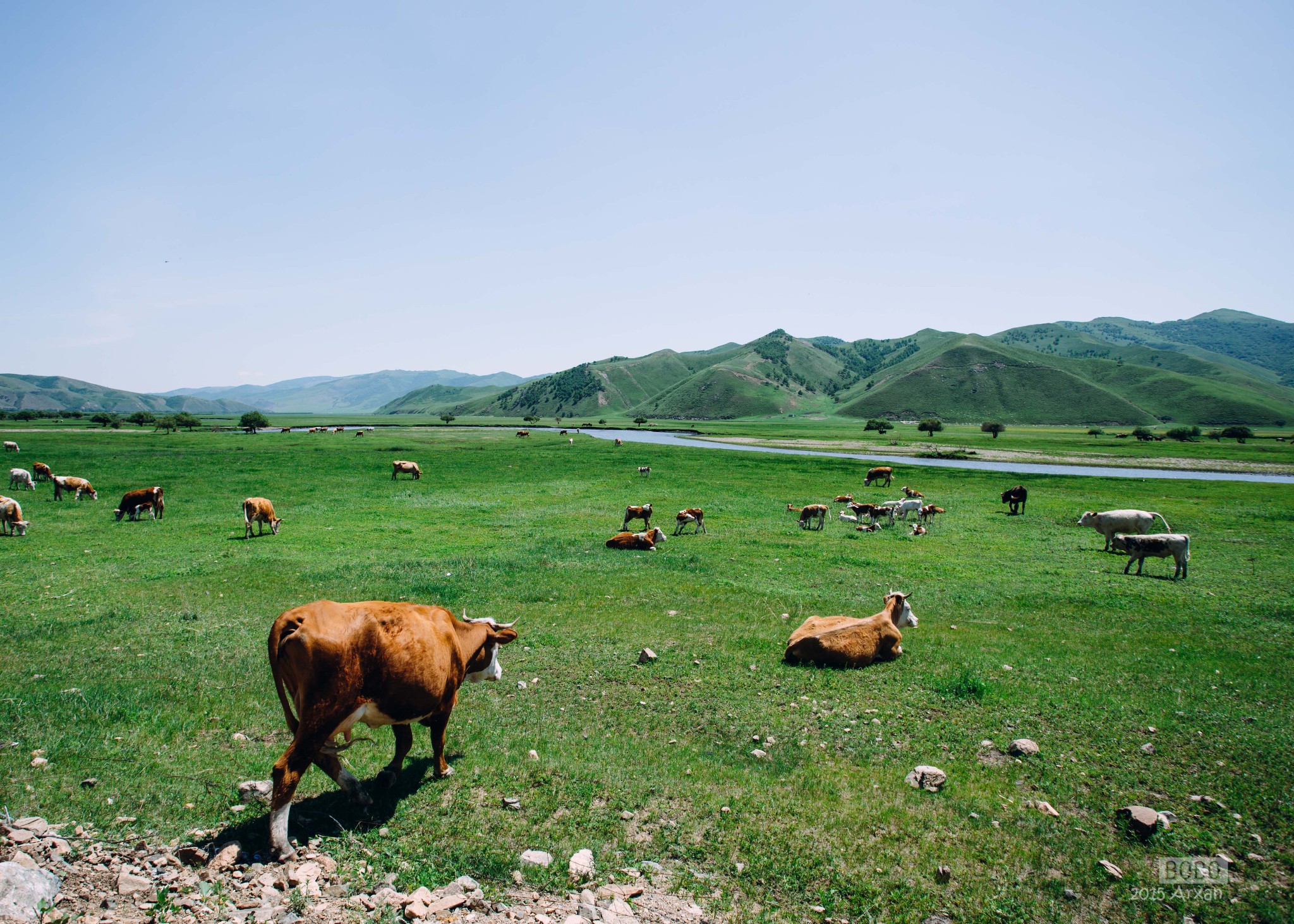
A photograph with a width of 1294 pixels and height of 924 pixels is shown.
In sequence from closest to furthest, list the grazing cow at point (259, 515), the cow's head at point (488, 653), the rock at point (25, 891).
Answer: the rock at point (25, 891)
the cow's head at point (488, 653)
the grazing cow at point (259, 515)

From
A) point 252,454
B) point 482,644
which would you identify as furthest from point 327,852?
point 252,454

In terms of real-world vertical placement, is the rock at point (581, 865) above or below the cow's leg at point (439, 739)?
below

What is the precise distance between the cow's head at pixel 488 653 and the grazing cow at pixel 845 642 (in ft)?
19.2

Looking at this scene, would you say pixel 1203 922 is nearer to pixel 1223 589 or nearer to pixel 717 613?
pixel 717 613

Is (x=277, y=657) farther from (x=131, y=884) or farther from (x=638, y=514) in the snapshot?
(x=638, y=514)

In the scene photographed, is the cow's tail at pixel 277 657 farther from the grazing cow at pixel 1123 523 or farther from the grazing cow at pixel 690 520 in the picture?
the grazing cow at pixel 1123 523

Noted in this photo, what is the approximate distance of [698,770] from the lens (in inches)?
299

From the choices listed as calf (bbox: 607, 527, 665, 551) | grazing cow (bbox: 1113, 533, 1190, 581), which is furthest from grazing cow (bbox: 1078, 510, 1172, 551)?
calf (bbox: 607, 527, 665, 551)

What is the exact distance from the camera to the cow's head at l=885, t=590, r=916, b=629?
13.2 metres

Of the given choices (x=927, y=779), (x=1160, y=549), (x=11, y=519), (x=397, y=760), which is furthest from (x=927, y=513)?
(x=11, y=519)

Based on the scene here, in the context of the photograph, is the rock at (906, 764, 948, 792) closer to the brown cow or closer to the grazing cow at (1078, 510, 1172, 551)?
the grazing cow at (1078, 510, 1172, 551)

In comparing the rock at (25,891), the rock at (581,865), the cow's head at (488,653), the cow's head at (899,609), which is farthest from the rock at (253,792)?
the cow's head at (899,609)

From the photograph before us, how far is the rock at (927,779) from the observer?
737 cm

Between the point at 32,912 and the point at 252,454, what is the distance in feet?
197
